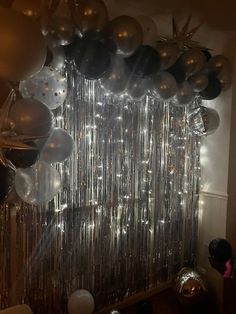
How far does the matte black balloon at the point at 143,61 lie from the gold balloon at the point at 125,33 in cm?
15

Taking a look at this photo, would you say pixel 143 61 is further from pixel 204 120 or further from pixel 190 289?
pixel 190 289

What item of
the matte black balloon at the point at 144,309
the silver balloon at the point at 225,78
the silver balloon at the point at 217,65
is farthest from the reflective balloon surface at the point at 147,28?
the matte black balloon at the point at 144,309

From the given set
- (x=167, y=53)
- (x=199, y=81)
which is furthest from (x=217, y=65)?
(x=167, y=53)

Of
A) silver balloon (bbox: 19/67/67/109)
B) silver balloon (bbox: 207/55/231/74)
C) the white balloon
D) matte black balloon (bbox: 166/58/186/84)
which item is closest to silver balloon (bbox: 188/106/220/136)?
silver balloon (bbox: 207/55/231/74)

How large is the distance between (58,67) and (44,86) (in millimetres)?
227

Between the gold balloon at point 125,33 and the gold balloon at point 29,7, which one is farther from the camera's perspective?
the gold balloon at point 125,33

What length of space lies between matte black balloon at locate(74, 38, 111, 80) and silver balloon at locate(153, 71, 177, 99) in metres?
0.47

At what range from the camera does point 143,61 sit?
1.85 meters

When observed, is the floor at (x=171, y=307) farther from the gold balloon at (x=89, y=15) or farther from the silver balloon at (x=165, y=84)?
the gold balloon at (x=89, y=15)

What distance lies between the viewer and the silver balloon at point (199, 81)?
7.11 ft

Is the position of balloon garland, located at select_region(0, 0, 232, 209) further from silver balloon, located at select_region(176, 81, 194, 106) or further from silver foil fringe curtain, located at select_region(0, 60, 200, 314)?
silver foil fringe curtain, located at select_region(0, 60, 200, 314)

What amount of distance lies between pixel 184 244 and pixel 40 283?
1475mm

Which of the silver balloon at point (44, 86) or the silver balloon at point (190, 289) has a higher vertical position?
→ the silver balloon at point (44, 86)

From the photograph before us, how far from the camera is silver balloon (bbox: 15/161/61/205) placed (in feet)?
4.98
